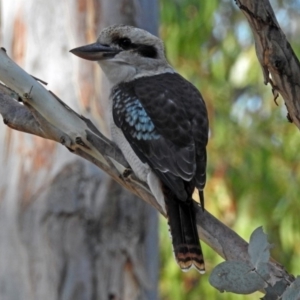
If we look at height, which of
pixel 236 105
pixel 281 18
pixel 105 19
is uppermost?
pixel 281 18

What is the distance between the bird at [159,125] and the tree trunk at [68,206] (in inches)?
16.3

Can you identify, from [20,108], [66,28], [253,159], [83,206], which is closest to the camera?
[20,108]

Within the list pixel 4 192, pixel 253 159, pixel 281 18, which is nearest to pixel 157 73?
pixel 4 192

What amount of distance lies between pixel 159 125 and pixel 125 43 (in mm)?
406

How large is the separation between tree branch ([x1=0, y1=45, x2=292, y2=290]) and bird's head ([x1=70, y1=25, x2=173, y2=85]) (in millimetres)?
548

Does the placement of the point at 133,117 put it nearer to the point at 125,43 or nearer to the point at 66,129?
the point at 125,43

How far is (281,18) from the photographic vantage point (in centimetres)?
584

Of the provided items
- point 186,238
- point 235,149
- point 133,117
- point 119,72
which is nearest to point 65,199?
point 119,72

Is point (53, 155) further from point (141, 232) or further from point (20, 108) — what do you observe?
point (20, 108)

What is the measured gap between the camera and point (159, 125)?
6.62 ft

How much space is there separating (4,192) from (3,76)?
4.06 ft

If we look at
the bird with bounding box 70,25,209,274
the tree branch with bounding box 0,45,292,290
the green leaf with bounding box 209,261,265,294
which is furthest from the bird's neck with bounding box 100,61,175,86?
the green leaf with bounding box 209,261,265,294

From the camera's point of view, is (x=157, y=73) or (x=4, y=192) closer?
(x=157, y=73)

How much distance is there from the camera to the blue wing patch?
2020 millimetres
